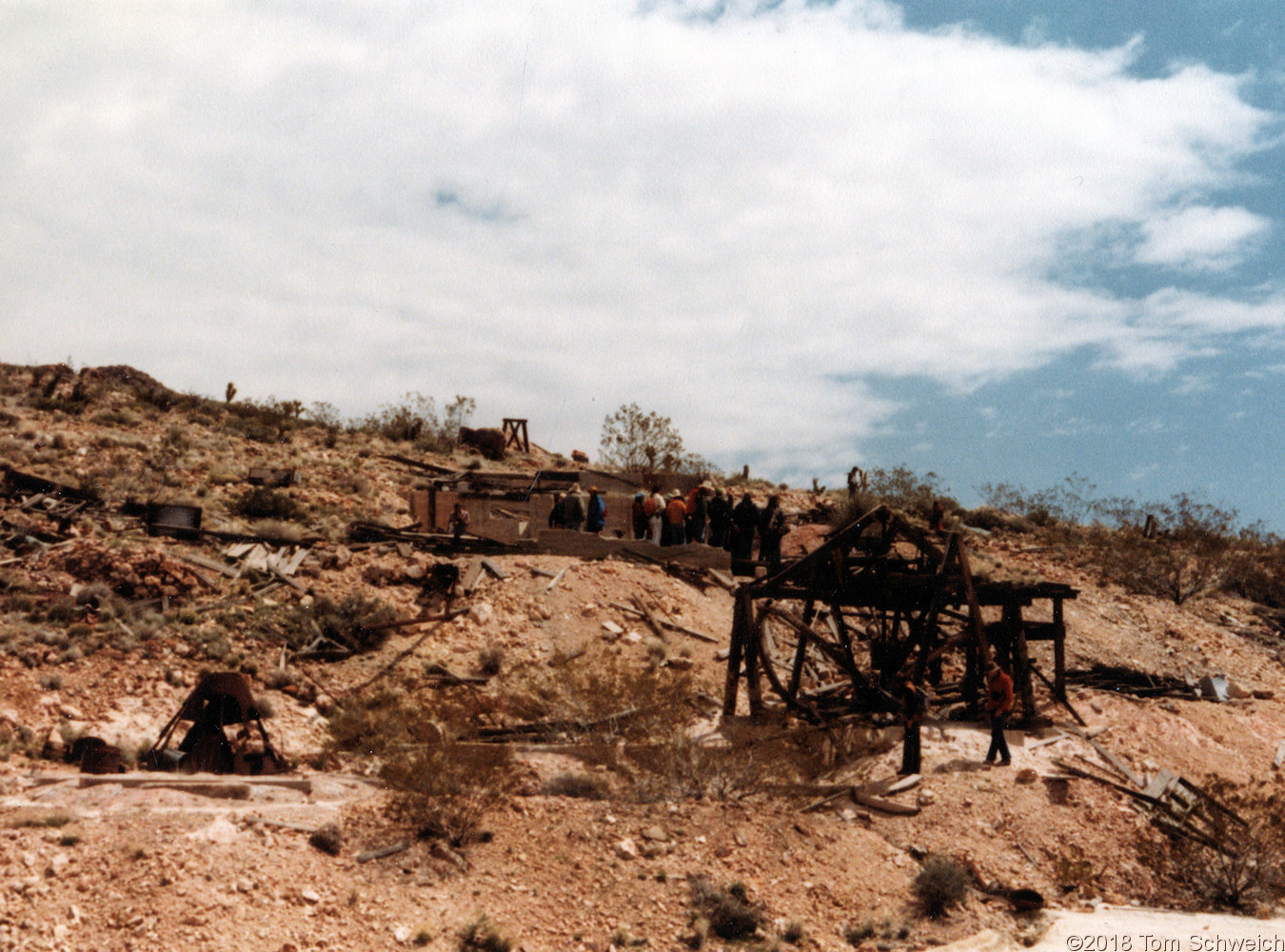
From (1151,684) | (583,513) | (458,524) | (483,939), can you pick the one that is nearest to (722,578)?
(583,513)

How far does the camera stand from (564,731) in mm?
13555

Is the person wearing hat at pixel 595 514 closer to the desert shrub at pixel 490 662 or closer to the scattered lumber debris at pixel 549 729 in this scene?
the desert shrub at pixel 490 662

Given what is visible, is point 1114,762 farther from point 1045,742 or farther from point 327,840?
point 327,840

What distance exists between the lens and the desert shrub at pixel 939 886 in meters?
8.90

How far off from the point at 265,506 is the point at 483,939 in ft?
59.9

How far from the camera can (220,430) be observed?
105ft

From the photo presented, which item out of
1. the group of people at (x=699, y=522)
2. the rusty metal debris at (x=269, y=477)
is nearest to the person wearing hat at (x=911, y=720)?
the group of people at (x=699, y=522)

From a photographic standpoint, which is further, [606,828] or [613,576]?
[613,576]

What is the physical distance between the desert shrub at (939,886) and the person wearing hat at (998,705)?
2.89 meters

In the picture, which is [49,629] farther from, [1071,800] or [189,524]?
[1071,800]

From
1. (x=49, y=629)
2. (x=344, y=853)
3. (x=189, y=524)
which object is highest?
(x=189, y=524)

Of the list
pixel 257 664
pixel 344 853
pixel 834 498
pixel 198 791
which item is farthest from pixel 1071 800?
pixel 834 498

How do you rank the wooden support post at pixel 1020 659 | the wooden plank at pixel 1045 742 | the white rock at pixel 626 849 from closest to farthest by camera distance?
the white rock at pixel 626 849, the wooden plank at pixel 1045 742, the wooden support post at pixel 1020 659

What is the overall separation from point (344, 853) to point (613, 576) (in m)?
11.9
